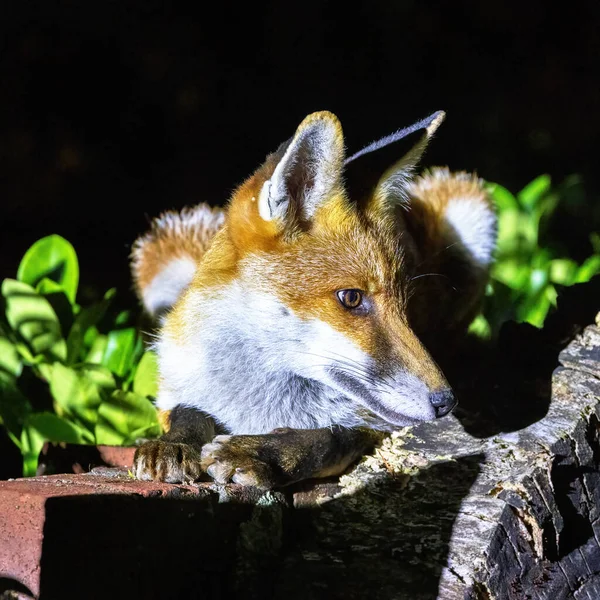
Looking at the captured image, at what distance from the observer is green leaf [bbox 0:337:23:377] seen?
4.04 meters

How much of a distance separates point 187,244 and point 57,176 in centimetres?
136

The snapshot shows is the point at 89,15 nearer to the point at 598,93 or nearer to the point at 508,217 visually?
the point at 508,217

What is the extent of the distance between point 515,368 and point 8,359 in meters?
2.51

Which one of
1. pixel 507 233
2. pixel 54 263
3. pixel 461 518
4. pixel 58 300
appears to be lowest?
pixel 461 518

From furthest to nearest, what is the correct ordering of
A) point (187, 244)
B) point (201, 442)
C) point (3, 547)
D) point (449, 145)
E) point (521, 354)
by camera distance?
point (449, 145)
point (187, 244)
point (521, 354)
point (201, 442)
point (3, 547)

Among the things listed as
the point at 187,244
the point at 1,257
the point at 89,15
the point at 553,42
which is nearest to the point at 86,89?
the point at 89,15

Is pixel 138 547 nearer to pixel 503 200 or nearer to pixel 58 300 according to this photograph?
pixel 58 300

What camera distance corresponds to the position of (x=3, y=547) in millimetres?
2082

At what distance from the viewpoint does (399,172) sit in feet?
10.5

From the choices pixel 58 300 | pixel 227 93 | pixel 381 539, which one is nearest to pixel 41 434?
pixel 58 300

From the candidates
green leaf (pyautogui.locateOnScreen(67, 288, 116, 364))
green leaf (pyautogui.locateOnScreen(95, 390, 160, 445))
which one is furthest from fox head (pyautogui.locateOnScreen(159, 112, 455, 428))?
green leaf (pyautogui.locateOnScreen(67, 288, 116, 364))

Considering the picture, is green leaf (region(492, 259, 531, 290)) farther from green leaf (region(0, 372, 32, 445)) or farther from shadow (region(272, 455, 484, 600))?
green leaf (region(0, 372, 32, 445))

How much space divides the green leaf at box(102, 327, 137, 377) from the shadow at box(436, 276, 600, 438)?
5.41 ft

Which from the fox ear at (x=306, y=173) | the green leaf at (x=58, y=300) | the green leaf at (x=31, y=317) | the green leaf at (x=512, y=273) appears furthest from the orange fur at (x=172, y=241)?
the green leaf at (x=512, y=273)
